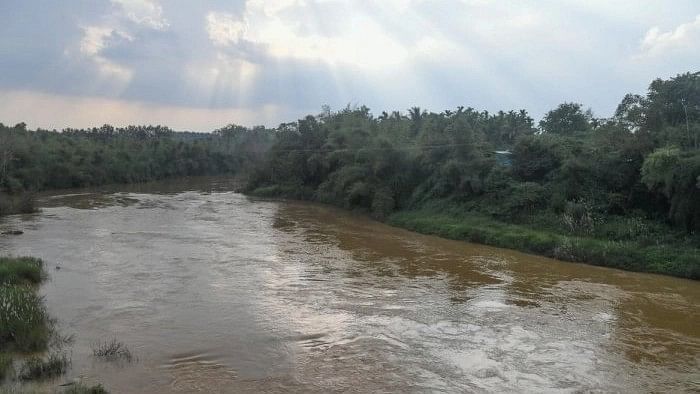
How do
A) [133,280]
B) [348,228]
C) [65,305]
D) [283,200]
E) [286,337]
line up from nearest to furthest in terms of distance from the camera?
[286,337], [65,305], [133,280], [348,228], [283,200]

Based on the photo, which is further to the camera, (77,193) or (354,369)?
(77,193)

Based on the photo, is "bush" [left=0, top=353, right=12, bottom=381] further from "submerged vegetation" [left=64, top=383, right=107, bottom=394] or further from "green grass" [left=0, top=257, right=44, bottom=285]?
"green grass" [left=0, top=257, right=44, bottom=285]

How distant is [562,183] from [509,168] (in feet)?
12.1

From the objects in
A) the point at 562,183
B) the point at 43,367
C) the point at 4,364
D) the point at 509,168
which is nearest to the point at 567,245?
the point at 562,183

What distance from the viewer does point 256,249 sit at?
76.1ft

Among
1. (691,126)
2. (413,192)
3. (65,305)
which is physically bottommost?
(65,305)

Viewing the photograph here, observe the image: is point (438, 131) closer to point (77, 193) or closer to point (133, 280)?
point (133, 280)

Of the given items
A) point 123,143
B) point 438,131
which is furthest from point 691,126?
point 123,143

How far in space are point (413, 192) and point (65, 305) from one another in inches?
896

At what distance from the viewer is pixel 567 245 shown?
21.9m

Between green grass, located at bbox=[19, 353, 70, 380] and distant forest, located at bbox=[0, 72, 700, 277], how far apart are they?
17766 mm

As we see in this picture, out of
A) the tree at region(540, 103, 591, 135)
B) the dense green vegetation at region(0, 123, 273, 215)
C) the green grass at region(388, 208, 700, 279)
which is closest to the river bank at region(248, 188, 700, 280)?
the green grass at region(388, 208, 700, 279)

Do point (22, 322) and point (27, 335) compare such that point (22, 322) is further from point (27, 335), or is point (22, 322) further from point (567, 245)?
point (567, 245)

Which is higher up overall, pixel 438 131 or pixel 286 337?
pixel 438 131
